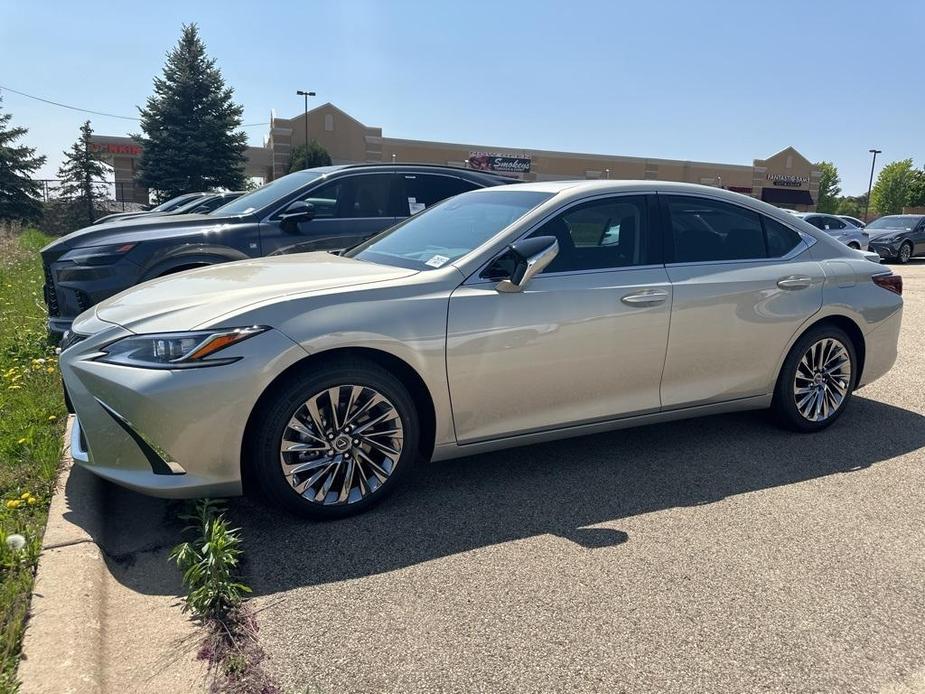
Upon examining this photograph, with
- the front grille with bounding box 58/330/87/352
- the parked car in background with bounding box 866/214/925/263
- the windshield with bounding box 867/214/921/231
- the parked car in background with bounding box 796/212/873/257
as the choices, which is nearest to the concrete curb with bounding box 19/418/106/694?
the front grille with bounding box 58/330/87/352

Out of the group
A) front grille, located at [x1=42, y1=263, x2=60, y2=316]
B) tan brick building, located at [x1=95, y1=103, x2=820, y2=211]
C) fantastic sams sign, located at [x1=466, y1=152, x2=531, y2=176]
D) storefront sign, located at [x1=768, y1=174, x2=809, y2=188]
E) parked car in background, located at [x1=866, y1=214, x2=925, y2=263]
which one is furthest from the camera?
storefront sign, located at [x1=768, y1=174, x2=809, y2=188]

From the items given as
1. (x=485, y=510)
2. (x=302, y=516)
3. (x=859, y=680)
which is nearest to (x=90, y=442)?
(x=302, y=516)

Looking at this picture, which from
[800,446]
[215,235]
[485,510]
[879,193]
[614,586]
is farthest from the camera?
[879,193]

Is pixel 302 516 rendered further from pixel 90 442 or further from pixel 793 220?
pixel 793 220

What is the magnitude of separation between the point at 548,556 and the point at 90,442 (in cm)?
213

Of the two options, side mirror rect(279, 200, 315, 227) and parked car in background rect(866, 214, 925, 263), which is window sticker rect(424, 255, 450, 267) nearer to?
side mirror rect(279, 200, 315, 227)

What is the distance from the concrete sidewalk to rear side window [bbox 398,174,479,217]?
422 centimetres

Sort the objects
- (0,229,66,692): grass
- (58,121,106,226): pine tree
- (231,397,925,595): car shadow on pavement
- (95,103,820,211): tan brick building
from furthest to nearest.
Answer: (95,103,820,211): tan brick building < (58,121,106,226): pine tree < (231,397,925,595): car shadow on pavement < (0,229,66,692): grass

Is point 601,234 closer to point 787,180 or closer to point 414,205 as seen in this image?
point 414,205

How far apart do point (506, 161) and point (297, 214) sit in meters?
50.3

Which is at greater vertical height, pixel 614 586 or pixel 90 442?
pixel 90 442

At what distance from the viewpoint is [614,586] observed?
302 cm

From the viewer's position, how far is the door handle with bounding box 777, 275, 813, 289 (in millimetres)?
4652

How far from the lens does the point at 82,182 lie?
31.9m
